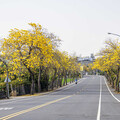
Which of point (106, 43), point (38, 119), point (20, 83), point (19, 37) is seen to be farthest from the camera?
point (106, 43)

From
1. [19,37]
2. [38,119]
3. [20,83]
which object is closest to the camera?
[38,119]

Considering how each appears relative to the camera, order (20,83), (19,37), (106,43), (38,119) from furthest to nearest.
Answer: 1. (106,43)
2. (20,83)
3. (19,37)
4. (38,119)

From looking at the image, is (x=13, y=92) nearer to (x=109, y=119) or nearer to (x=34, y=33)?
(x=34, y=33)

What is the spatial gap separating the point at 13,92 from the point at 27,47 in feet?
25.6

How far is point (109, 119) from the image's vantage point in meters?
12.9

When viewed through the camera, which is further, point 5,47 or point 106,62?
point 106,62

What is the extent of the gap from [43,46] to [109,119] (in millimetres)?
29619

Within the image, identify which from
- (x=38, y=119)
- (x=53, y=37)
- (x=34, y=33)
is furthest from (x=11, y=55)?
(x=38, y=119)

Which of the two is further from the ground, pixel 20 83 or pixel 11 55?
pixel 11 55

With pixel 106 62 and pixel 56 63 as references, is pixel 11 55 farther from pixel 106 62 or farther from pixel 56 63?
pixel 106 62

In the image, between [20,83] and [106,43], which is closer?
[20,83]

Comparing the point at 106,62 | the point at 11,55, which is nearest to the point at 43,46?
the point at 11,55

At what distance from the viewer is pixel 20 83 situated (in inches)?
1893

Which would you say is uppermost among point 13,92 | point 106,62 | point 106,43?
point 106,43
